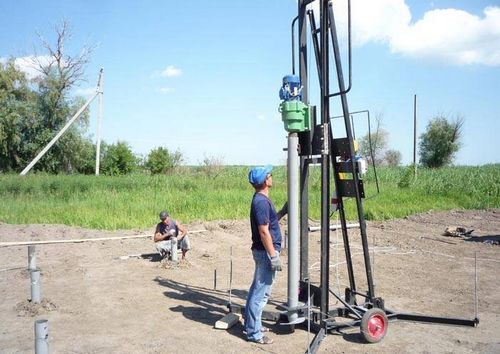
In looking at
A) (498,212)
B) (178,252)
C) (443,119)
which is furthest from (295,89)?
(443,119)

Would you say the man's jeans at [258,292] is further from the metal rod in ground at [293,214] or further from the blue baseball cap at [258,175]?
the blue baseball cap at [258,175]

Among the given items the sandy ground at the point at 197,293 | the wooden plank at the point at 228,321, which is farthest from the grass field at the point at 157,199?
the wooden plank at the point at 228,321

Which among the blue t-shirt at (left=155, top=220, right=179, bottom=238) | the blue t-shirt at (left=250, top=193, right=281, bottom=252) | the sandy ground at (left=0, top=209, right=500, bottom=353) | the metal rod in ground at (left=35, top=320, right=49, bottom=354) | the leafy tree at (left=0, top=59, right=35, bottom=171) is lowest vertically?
the sandy ground at (left=0, top=209, right=500, bottom=353)

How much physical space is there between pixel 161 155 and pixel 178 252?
27821mm

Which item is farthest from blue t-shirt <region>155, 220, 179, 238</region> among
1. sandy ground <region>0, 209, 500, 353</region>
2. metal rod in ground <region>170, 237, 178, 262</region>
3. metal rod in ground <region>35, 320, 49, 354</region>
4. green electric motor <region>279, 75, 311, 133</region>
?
metal rod in ground <region>35, 320, 49, 354</region>

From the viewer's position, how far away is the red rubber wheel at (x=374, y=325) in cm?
498

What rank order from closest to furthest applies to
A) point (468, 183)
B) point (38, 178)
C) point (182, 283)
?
point (182, 283)
point (38, 178)
point (468, 183)

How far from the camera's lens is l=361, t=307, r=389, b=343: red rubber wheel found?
4.98 m

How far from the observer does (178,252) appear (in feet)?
32.7

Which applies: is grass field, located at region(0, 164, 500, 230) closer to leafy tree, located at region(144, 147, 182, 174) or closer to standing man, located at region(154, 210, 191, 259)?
standing man, located at region(154, 210, 191, 259)

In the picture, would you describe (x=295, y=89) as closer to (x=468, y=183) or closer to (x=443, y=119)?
(x=468, y=183)

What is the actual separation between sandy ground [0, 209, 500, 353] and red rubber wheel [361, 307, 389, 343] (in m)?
0.09

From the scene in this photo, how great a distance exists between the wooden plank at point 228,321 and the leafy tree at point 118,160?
30.6 m

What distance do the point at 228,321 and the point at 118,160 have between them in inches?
1227
